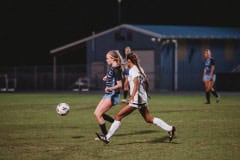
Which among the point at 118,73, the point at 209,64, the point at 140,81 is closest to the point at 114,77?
the point at 118,73

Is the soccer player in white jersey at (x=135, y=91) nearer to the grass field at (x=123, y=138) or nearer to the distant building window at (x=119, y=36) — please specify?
the grass field at (x=123, y=138)

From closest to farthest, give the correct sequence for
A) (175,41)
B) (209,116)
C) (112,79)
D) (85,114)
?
(112,79)
(209,116)
(85,114)
(175,41)

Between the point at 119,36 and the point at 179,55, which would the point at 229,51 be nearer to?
the point at 179,55

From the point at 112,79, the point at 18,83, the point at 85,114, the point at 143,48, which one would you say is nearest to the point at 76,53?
the point at 18,83

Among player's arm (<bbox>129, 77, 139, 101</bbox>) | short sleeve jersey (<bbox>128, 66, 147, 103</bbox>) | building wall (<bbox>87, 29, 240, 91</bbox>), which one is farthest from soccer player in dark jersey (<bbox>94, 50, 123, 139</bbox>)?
building wall (<bbox>87, 29, 240, 91</bbox>)

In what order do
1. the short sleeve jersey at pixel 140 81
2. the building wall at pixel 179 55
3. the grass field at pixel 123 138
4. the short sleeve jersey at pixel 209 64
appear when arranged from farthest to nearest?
the building wall at pixel 179 55 → the short sleeve jersey at pixel 209 64 → the short sleeve jersey at pixel 140 81 → the grass field at pixel 123 138

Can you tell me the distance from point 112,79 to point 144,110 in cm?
110

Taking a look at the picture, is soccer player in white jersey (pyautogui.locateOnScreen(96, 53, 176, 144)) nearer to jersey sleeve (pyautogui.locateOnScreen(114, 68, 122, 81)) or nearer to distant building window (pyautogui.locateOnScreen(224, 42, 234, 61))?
jersey sleeve (pyautogui.locateOnScreen(114, 68, 122, 81))

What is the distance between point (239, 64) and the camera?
5209 centimetres

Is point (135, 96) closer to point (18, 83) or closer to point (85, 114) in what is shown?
point (85, 114)

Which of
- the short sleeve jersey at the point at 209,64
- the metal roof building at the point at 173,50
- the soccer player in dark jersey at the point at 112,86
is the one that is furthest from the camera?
the metal roof building at the point at 173,50

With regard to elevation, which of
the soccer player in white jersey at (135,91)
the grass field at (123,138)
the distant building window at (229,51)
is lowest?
the grass field at (123,138)

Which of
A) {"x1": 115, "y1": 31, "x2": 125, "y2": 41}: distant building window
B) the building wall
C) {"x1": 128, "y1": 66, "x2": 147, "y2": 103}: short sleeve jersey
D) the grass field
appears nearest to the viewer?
the grass field

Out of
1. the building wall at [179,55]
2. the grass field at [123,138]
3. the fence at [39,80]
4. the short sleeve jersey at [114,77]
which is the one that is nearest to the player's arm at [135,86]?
the short sleeve jersey at [114,77]
